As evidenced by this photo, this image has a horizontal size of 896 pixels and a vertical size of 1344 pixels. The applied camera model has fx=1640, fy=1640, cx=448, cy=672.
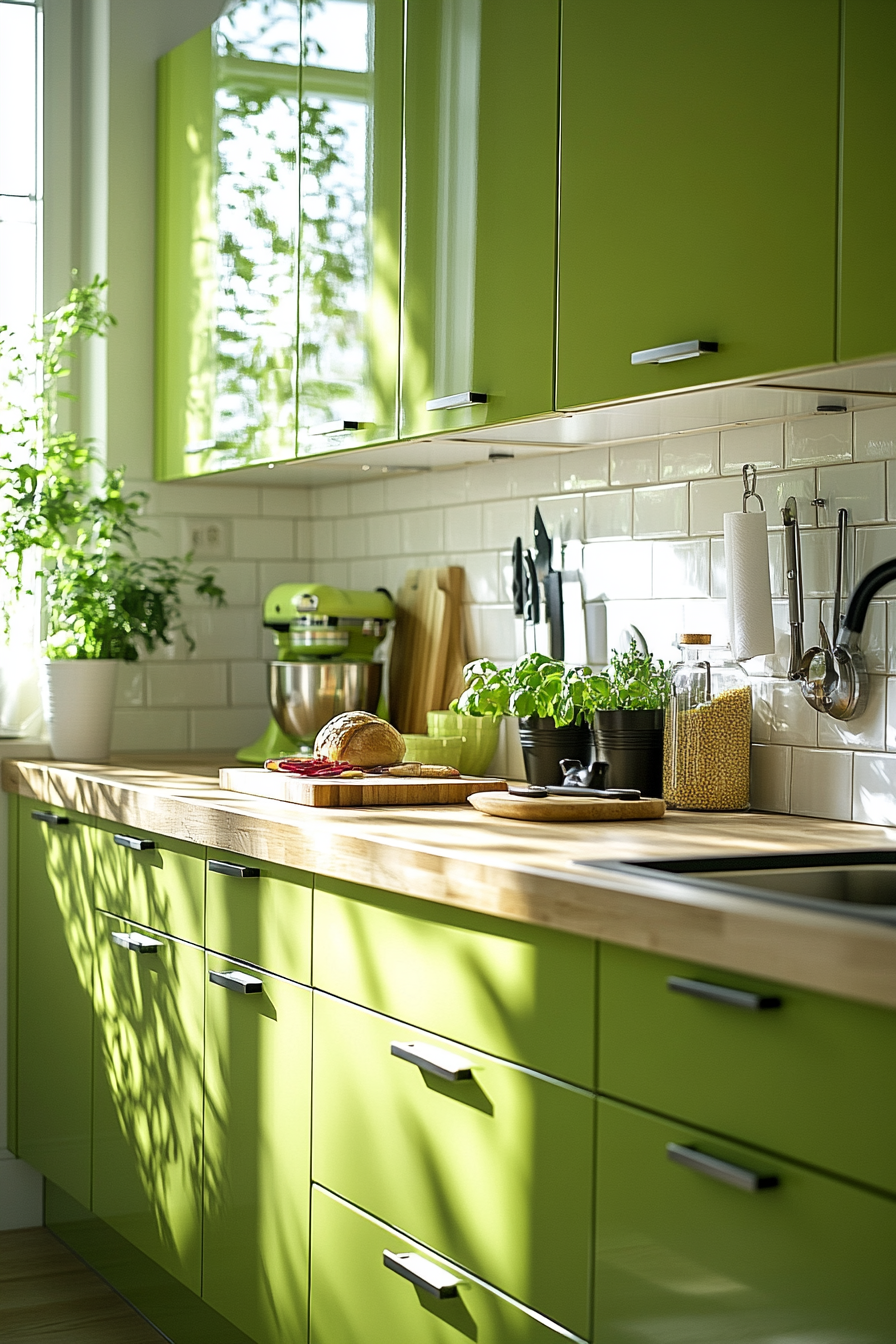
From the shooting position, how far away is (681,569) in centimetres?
284

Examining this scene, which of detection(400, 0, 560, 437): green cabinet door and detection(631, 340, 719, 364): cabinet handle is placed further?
detection(400, 0, 560, 437): green cabinet door

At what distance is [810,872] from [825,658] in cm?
57

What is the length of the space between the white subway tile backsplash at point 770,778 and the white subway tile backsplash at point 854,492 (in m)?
0.38

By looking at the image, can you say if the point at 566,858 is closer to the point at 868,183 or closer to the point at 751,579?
the point at 751,579

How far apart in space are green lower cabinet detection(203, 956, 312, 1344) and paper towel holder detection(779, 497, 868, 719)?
894 millimetres

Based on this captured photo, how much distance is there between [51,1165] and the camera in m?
3.49

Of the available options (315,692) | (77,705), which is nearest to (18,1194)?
(77,705)

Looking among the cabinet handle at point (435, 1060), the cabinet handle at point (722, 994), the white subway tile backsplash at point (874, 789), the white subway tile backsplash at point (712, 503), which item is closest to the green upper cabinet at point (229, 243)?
the white subway tile backsplash at point (712, 503)

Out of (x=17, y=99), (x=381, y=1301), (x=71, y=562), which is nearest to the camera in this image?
(x=381, y=1301)

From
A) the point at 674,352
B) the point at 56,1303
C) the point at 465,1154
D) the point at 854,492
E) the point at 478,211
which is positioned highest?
the point at 478,211

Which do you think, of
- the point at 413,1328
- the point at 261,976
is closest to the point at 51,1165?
the point at 261,976

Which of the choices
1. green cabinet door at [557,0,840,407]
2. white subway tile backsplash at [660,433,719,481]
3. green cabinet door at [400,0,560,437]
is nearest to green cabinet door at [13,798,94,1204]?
green cabinet door at [400,0,560,437]

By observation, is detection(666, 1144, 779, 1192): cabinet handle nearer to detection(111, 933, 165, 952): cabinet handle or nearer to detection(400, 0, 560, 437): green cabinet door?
detection(400, 0, 560, 437): green cabinet door

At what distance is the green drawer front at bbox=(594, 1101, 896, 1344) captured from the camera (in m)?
1.43
